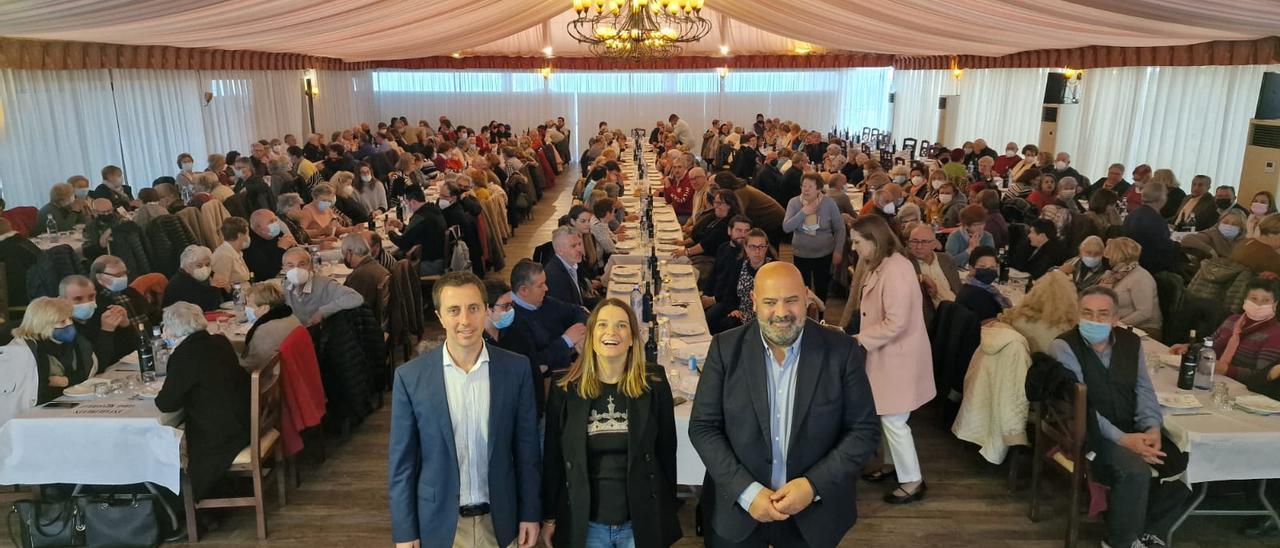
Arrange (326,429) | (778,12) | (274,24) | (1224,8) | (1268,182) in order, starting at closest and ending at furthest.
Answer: (1224,8) < (326,429) < (274,24) < (1268,182) < (778,12)

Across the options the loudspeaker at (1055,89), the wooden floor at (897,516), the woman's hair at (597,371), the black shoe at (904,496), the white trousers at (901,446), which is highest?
the loudspeaker at (1055,89)

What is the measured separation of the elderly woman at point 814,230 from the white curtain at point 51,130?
7.96 metres

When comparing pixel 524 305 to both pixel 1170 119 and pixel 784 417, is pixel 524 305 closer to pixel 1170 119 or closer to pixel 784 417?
pixel 784 417

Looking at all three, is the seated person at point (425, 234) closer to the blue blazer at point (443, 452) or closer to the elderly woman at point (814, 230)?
the elderly woman at point (814, 230)

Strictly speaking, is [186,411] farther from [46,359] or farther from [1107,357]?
[1107,357]

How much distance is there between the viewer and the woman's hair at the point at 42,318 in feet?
13.7

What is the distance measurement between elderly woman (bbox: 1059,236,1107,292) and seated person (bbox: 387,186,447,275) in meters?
5.03

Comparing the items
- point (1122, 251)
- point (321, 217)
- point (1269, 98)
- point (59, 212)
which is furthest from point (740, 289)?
point (1269, 98)

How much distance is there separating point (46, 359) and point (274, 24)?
421 cm

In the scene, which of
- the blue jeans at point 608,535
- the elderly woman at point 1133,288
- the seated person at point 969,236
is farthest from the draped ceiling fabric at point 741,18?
the blue jeans at point 608,535

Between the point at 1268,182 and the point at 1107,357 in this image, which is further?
the point at 1268,182

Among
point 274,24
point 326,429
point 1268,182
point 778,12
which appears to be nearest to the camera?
point 326,429

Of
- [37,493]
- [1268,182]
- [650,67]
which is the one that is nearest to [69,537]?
[37,493]

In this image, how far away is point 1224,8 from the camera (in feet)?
16.0
